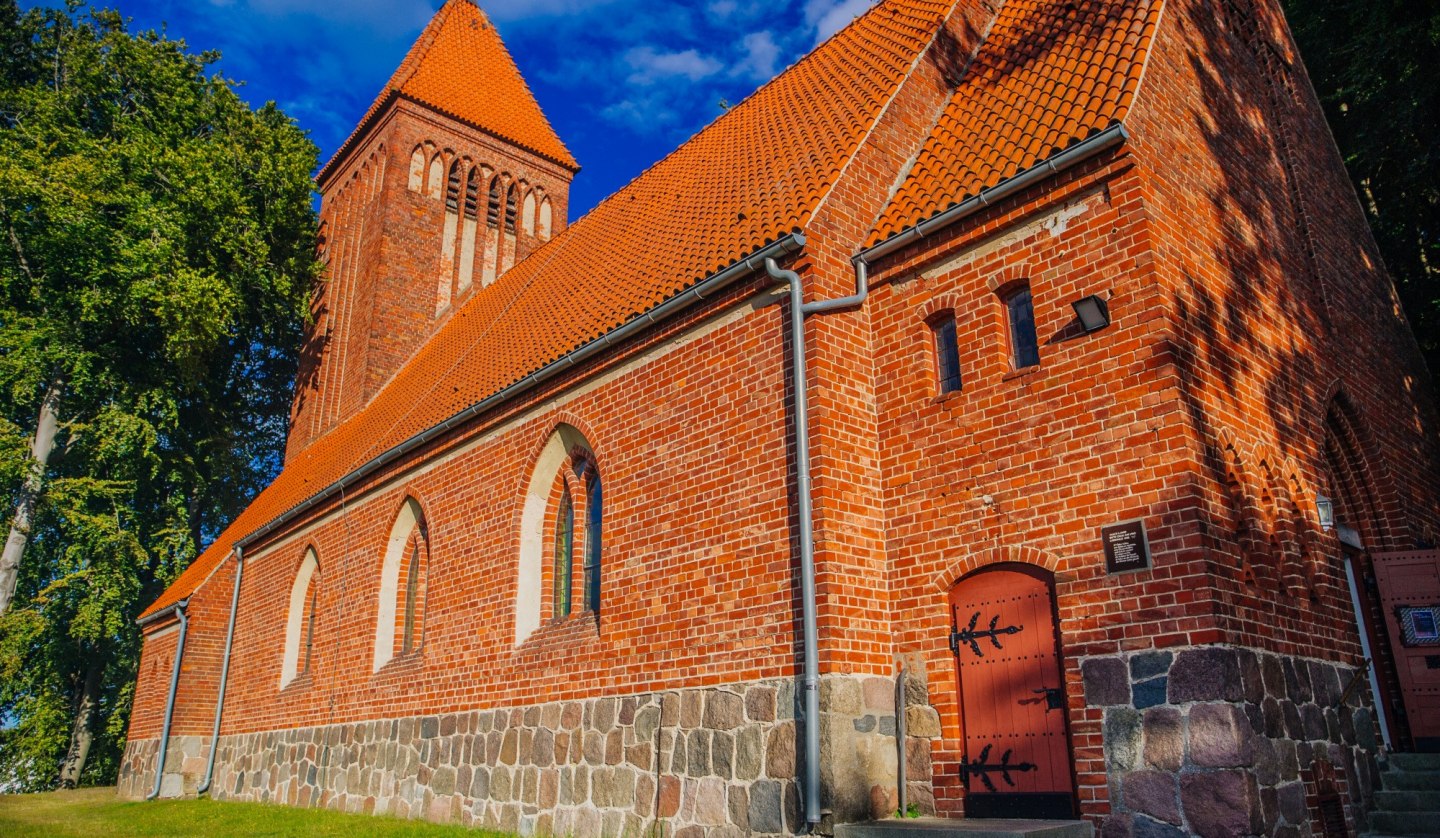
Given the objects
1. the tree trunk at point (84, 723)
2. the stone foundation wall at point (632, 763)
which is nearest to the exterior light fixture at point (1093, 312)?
the stone foundation wall at point (632, 763)

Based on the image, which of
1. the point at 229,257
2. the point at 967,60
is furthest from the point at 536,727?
the point at 229,257

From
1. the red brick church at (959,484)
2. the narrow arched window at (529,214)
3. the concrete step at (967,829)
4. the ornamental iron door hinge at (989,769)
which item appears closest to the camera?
the concrete step at (967,829)

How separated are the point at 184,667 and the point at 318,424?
17.4 ft

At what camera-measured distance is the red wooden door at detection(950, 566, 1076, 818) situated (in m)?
6.77

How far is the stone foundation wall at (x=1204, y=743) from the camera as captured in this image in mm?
5871

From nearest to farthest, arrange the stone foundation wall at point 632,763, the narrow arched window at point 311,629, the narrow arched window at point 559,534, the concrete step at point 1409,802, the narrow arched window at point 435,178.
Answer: the stone foundation wall at point 632,763
the concrete step at point 1409,802
the narrow arched window at point 559,534
the narrow arched window at point 311,629
the narrow arched window at point 435,178

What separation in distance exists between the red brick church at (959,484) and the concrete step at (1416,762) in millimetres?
22

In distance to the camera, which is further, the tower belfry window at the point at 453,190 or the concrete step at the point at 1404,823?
the tower belfry window at the point at 453,190

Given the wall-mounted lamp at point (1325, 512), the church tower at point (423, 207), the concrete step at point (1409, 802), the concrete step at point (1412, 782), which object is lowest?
the concrete step at point (1409, 802)

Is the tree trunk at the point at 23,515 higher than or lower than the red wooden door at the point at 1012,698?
higher

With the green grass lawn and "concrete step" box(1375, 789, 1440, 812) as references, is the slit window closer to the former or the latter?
the green grass lawn

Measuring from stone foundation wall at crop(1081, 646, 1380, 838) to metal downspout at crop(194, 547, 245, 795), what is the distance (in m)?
15.5

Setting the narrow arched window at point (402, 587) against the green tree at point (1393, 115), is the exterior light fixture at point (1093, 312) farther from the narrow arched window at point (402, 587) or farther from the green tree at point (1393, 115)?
the narrow arched window at point (402, 587)

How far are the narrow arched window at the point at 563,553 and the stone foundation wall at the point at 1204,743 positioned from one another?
558 centimetres
